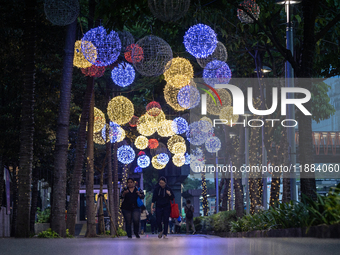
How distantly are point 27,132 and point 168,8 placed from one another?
536cm

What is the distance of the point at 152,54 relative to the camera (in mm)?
12141

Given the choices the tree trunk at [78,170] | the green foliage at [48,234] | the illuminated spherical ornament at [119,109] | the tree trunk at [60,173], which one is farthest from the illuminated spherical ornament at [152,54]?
the tree trunk at [78,170]

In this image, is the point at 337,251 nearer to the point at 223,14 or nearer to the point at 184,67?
the point at 184,67

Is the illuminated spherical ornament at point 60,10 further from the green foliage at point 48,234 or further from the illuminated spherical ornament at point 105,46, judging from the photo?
the green foliage at point 48,234

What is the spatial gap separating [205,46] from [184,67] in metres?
2.44

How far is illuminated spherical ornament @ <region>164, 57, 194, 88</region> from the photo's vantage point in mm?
14641

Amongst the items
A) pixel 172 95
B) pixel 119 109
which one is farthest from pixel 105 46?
pixel 119 109

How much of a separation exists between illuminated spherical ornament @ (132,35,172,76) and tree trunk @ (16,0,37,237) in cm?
283

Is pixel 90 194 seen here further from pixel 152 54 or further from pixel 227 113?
pixel 152 54

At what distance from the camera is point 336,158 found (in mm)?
41094

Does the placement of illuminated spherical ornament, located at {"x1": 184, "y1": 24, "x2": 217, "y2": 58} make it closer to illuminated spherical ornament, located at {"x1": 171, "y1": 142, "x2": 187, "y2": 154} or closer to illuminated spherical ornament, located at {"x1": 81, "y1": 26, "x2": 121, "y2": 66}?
illuminated spherical ornament, located at {"x1": 81, "y1": 26, "x2": 121, "y2": 66}

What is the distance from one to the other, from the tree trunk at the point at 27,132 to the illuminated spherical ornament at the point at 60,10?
2.10 metres

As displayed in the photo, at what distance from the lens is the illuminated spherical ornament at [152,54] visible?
12117 millimetres

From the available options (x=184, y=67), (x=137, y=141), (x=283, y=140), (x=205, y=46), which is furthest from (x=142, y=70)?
(x=137, y=141)
